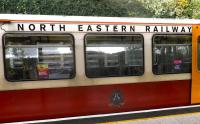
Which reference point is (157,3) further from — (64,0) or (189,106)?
(189,106)

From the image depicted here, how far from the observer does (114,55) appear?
812cm

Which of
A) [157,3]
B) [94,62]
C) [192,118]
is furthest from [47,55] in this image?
[157,3]

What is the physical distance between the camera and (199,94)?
9.10m

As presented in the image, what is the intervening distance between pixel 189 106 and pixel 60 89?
358 cm

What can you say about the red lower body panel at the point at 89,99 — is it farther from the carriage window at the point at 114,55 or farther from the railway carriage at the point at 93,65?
the carriage window at the point at 114,55

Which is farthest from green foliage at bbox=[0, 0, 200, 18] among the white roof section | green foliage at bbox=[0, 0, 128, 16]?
the white roof section

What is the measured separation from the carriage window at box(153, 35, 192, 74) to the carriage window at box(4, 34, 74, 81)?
2.26 meters

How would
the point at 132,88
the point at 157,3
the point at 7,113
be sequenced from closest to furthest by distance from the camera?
the point at 7,113 → the point at 132,88 → the point at 157,3

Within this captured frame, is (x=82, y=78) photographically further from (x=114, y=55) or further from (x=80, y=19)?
(x=80, y=19)

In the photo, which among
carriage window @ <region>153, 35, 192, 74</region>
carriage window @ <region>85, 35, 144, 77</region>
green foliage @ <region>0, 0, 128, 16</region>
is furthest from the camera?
green foliage @ <region>0, 0, 128, 16</region>

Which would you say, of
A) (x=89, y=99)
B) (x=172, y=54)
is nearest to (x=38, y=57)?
(x=89, y=99)

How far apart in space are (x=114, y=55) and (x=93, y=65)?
59 cm

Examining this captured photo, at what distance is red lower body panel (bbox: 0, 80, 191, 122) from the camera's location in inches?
283

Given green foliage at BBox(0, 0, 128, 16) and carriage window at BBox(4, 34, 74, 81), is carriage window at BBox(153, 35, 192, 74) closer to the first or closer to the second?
carriage window at BBox(4, 34, 74, 81)
